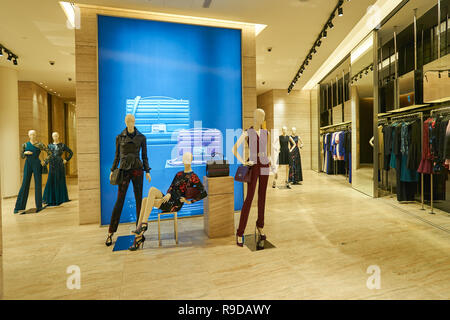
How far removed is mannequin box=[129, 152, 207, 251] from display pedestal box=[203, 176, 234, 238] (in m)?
0.29

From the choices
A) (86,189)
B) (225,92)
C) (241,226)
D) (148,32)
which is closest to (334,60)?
(225,92)

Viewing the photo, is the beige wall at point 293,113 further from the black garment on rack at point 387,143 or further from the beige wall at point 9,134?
the beige wall at point 9,134

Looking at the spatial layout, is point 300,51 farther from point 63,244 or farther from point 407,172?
point 63,244

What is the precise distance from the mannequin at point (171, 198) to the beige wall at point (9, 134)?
5.90 meters

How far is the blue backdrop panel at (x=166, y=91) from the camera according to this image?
13.6 ft

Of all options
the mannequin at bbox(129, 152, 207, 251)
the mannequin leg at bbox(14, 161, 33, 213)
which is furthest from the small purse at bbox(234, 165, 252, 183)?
the mannequin leg at bbox(14, 161, 33, 213)

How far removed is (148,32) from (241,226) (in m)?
3.41

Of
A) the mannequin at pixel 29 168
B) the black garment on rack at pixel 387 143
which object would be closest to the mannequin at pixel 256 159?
the black garment on rack at pixel 387 143

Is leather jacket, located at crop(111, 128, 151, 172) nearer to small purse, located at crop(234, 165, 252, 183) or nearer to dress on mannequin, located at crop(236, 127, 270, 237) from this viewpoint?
small purse, located at crop(234, 165, 252, 183)

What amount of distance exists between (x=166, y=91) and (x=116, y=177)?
5.94 ft

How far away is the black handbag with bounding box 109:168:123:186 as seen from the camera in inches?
127

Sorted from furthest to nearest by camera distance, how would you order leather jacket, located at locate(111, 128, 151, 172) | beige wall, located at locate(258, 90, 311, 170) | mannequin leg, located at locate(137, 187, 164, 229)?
beige wall, located at locate(258, 90, 311, 170) < leather jacket, located at locate(111, 128, 151, 172) < mannequin leg, located at locate(137, 187, 164, 229)

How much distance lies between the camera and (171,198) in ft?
10.4

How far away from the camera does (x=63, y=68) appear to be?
739cm
